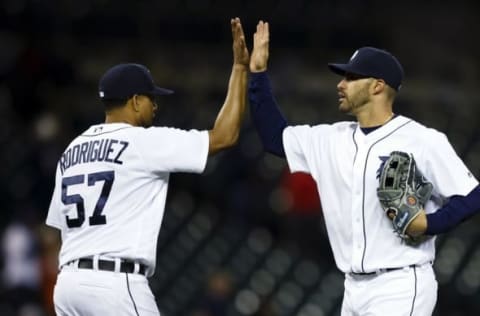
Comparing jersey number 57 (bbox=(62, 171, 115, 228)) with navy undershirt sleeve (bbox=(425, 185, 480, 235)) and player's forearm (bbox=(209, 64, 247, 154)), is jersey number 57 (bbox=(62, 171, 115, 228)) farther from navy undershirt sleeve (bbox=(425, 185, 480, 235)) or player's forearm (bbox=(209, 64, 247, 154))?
navy undershirt sleeve (bbox=(425, 185, 480, 235))

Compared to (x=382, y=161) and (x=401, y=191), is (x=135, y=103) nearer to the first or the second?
(x=382, y=161)

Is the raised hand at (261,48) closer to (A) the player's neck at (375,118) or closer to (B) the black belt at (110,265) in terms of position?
(A) the player's neck at (375,118)

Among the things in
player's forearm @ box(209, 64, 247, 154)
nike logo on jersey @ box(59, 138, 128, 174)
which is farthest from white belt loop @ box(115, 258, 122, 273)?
player's forearm @ box(209, 64, 247, 154)

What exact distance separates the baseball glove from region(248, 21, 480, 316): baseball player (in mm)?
47

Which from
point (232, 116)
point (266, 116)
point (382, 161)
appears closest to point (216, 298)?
point (266, 116)

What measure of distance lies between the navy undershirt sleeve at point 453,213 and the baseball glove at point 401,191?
7 centimetres

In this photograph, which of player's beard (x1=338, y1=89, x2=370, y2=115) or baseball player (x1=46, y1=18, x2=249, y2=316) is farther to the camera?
player's beard (x1=338, y1=89, x2=370, y2=115)

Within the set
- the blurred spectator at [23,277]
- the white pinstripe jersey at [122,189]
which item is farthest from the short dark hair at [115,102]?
the blurred spectator at [23,277]

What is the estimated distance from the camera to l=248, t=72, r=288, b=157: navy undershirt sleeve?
5.29 metres

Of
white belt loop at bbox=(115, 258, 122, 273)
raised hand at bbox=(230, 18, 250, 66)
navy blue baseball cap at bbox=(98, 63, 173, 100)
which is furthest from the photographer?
raised hand at bbox=(230, 18, 250, 66)

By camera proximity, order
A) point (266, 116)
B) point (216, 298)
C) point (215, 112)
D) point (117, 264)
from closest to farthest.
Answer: point (117, 264), point (266, 116), point (216, 298), point (215, 112)

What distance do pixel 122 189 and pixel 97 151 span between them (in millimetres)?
196

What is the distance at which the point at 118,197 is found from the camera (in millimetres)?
4887

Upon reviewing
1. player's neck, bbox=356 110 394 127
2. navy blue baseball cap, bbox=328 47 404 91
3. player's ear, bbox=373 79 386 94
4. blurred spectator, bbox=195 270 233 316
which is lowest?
blurred spectator, bbox=195 270 233 316
